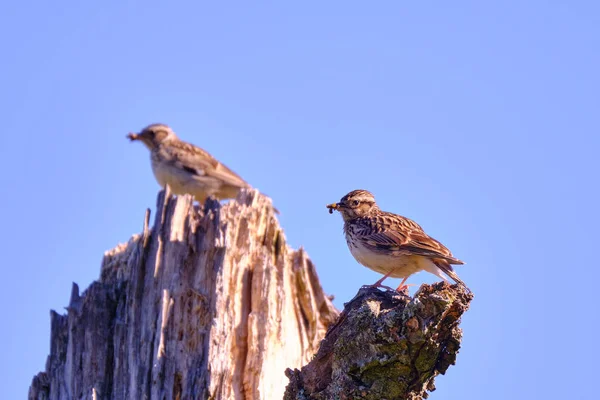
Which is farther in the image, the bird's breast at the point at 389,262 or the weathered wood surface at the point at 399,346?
the bird's breast at the point at 389,262

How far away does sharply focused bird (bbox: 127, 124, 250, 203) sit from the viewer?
1967cm

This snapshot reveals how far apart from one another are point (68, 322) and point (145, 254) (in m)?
1.41

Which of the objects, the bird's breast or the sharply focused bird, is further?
the sharply focused bird

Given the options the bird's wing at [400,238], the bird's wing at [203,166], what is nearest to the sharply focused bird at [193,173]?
the bird's wing at [203,166]

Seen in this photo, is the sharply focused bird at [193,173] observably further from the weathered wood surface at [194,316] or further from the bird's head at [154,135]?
the weathered wood surface at [194,316]

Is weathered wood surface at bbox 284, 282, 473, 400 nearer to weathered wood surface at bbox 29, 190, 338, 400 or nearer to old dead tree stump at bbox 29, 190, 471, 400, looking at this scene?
old dead tree stump at bbox 29, 190, 471, 400

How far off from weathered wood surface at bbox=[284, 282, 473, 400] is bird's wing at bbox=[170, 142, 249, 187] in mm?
11530

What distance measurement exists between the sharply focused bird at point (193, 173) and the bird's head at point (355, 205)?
666 cm

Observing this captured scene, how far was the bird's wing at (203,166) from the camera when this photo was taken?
64.6ft

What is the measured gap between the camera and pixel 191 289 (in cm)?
1220

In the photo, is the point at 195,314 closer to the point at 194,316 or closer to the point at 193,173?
the point at 194,316

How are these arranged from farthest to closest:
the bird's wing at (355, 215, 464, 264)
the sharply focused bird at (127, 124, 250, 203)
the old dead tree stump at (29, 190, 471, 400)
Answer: the sharply focused bird at (127, 124, 250, 203) < the old dead tree stump at (29, 190, 471, 400) < the bird's wing at (355, 215, 464, 264)

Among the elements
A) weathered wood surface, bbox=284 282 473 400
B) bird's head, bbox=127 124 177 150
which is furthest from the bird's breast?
bird's head, bbox=127 124 177 150

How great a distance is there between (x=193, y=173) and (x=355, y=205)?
7441 mm
